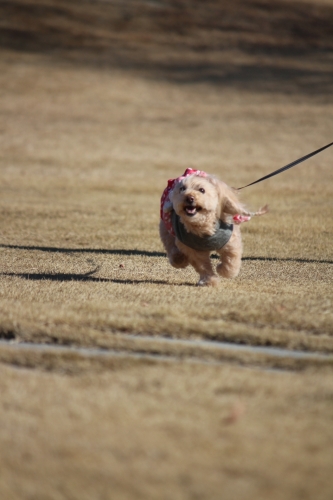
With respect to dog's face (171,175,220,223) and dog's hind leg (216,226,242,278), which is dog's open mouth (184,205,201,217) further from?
dog's hind leg (216,226,242,278)

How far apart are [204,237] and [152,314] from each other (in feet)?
4.03

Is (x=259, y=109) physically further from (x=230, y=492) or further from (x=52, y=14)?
(x=230, y=492)

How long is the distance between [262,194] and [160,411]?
11.1 meters

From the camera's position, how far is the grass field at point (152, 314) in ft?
9.20

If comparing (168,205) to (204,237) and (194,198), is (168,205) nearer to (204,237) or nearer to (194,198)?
(204,237)

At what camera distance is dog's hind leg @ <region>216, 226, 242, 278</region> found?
6172mm

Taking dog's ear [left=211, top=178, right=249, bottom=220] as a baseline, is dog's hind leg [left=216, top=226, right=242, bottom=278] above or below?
below

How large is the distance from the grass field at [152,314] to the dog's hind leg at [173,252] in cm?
19

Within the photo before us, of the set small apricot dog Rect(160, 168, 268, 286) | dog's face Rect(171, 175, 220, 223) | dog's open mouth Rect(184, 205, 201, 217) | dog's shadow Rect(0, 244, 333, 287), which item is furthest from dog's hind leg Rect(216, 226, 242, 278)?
dog's open mouth Rect(184, 205, 201, 217)

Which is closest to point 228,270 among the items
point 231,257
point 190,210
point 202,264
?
point 231,257

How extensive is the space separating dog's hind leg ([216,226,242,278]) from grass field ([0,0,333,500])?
18cm

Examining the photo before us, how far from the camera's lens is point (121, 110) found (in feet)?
76.6

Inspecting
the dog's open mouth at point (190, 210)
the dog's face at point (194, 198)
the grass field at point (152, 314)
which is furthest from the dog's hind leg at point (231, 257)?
the dog's open mouth at point (190, 210)

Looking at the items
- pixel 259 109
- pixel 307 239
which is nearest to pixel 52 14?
pixel 259 109
